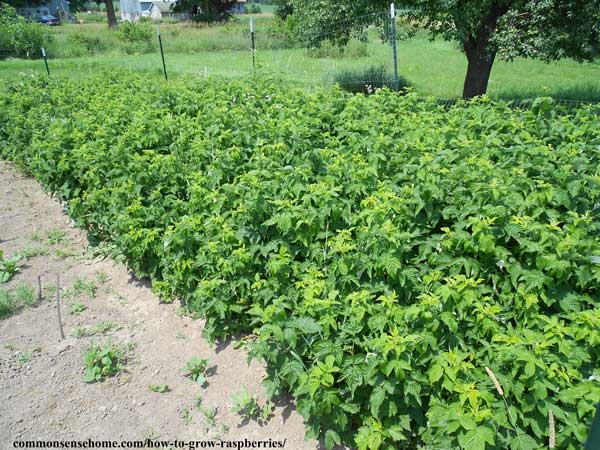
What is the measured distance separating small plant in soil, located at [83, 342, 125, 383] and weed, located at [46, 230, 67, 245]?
212 centimetres

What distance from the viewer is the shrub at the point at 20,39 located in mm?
23953

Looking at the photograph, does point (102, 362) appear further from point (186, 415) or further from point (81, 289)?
point (81, 289)

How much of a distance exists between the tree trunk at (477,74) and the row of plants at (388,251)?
579cm

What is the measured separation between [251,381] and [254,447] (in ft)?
1.52

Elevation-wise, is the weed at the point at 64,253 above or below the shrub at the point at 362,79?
below

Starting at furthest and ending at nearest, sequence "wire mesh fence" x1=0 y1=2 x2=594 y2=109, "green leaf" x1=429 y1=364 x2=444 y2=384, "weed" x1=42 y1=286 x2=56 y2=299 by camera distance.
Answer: "wire mesh fence" x1=0 y1=2 x2=594 y2=109 → "weed" x1=42 y1=286 x2=56 y2=299 → "green leaf" x1=429 y1=364 x2=444 y2=384

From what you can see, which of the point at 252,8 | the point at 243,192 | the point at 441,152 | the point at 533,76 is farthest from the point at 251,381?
the point at 252,8

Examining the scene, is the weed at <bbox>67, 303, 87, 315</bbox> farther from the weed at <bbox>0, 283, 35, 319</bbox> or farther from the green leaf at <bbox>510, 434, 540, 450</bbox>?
the green leaf at <bbox>510, 434, 540, 450</bbox>

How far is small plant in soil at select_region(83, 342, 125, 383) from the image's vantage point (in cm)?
335

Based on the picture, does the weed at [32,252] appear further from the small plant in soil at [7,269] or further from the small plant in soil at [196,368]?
the small plant in soil at [196,368]

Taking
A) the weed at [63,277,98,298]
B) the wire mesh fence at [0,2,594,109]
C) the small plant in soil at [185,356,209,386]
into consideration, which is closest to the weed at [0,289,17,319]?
the weed at [63,277,98,298]

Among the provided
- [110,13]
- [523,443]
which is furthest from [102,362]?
[110,13]

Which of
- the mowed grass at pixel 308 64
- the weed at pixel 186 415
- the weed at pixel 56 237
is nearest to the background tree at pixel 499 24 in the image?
the mowed grass at pixel 308 64

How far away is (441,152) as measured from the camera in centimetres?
367
